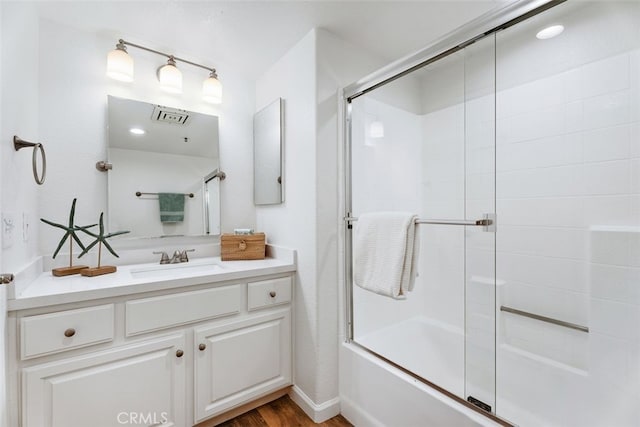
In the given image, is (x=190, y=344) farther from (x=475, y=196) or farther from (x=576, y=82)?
(x=576, y=82)

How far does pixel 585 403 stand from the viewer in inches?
52.5

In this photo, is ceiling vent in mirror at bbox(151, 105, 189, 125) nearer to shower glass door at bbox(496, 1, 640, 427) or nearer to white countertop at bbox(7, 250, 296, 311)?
white countertop at bbox(7, 250, 296, 311)

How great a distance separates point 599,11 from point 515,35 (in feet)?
1.38

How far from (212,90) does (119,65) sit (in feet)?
1.68

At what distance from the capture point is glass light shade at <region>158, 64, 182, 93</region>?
1755 millimetres

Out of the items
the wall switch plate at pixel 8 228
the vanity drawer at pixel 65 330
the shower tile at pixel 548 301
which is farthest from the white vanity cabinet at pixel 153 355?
the shower tile at pixel 548 301

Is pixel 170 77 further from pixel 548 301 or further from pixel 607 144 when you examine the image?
pixel 548 301

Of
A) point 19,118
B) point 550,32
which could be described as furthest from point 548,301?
point 19,118

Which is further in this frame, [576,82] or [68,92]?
[68,92]

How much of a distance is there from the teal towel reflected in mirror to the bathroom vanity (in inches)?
13.3

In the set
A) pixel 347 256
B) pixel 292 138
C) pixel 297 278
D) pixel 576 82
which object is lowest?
pixel 297 278

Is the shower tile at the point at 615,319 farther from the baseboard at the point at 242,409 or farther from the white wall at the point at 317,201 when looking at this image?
the baseboard at the point at 242,409


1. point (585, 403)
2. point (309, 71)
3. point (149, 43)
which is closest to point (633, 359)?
point (585, 403)

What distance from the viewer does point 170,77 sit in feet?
5.78
